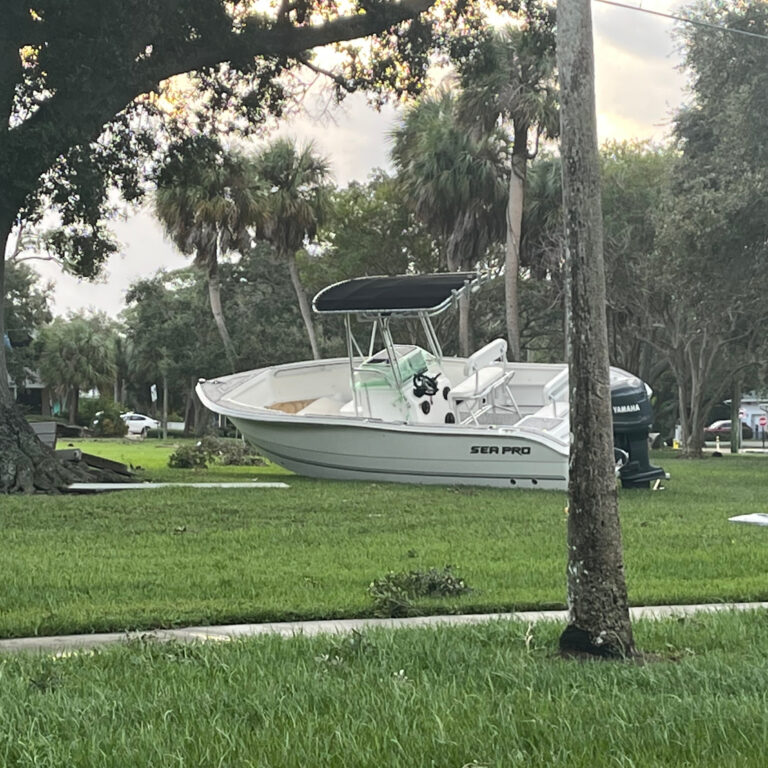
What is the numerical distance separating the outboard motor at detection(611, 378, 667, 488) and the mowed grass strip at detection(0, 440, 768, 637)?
104 cm

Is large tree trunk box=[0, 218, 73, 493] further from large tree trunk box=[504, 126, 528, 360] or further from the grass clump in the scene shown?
large tree trunk box=[504, 126, 528, 360]

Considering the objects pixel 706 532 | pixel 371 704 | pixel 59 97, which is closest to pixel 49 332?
pixel 59 97

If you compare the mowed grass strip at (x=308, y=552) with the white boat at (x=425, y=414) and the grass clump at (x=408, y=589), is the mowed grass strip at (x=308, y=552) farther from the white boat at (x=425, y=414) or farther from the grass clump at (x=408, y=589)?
the white boat at (x=425, y=414)

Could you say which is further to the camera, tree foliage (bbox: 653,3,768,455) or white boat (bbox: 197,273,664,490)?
tree foliage (bbox: 653,3,768,455)

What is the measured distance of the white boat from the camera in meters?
19.3

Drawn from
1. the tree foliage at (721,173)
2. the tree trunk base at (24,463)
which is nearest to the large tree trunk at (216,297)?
the tree foliage at (721,173)

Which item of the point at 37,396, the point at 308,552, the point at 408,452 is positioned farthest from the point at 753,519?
the point at 37,396

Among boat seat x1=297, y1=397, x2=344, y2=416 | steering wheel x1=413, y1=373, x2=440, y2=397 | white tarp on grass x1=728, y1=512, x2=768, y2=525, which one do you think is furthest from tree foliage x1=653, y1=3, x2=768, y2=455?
white tarp on grass x1=728, y1=512, x2=768, y2=525

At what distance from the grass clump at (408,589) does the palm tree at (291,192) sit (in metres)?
30.7

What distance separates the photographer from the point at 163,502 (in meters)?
15.3

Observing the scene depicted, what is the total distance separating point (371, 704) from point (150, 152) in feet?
65.0

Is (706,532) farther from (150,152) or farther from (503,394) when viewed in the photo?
(150,152)

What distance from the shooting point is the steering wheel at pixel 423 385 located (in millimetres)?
21484

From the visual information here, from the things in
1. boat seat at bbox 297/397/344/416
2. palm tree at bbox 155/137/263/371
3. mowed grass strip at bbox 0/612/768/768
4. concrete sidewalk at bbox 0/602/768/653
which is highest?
palm tree at bbox 155/137/263/371
